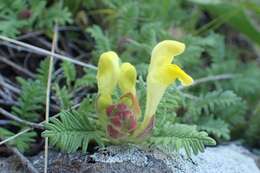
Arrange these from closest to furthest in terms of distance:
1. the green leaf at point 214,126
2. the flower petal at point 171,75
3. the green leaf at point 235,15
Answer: the flower petal at point 171,75
the green leaf at point 214,126
the green leaf at point 235,15

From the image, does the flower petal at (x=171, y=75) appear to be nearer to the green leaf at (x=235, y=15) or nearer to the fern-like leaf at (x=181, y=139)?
the fern-like leaf at (x=181, y=139)

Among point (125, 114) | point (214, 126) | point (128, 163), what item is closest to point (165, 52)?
point (125, 114)

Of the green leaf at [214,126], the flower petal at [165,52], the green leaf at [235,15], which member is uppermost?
the green leaf at [235,15]

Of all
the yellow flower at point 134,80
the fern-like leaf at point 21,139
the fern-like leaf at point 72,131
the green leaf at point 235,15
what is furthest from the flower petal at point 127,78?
the green leaf at point 235,15

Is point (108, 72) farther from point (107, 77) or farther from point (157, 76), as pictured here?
point (157, 76)

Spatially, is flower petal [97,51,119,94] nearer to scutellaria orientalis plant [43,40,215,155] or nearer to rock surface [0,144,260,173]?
scutellaria orientalis plant [43,40,215,155]

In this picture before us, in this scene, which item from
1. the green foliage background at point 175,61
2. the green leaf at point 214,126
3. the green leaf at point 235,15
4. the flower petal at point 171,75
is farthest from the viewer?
the green leaf at point 235,15
